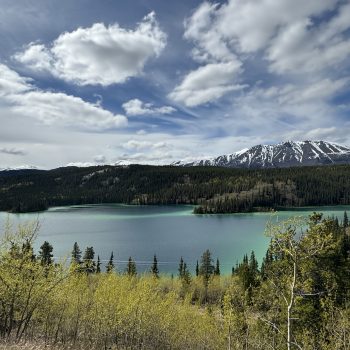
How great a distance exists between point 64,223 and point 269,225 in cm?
17691

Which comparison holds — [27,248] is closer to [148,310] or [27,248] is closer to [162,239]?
[148,310]

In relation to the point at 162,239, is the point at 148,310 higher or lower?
higher

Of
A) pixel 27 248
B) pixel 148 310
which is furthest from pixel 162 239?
pixel 27 248

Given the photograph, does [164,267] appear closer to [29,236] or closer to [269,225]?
[29,236]

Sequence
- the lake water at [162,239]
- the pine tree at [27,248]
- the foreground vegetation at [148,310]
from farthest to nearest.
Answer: the lake water at [162,239]
the foreground vegetation at [148,310]
the pine tree at [27,248]

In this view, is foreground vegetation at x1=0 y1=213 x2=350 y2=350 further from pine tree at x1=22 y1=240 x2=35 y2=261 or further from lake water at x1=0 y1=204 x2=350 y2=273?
lake water at x1=0 y1=204 x2=350 y2=273

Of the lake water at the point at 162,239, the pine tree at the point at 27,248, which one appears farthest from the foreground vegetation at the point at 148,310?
the lake water at the point at 162,239

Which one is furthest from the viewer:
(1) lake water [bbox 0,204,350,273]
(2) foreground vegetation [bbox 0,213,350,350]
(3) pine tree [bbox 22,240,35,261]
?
(1) lake water [bbox 0,204,350,273]

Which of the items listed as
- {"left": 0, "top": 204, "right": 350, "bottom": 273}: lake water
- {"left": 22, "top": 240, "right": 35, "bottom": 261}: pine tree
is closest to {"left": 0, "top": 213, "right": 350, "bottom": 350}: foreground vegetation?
{"left": 22, "top": 240, "right": 35, "bottom": 261}: pine tree

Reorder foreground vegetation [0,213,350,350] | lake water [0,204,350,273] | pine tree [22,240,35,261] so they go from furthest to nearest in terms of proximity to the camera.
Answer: lake water [0,204,350,273]
foreground vegetation [0,213,350,350]
pine tree [22,240,35,261]

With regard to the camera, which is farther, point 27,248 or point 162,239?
point 162,239

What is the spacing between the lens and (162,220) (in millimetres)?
188750

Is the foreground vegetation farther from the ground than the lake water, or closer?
farther from the ground

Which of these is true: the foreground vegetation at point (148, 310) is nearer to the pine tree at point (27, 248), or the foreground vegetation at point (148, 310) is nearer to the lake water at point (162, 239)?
the pine tree at point (27, 248)
